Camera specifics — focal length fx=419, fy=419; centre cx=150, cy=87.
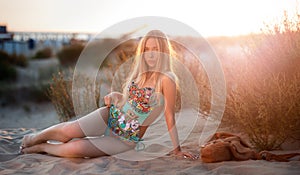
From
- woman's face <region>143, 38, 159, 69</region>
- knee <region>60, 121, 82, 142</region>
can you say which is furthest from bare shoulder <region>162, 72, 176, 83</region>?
knee <region>60, 121, 82, 142</region>

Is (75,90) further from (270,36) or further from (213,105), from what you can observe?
(270,36)

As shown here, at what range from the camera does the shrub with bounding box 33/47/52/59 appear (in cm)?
2105

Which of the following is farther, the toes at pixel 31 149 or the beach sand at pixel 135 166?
the toes at pixel 31 149

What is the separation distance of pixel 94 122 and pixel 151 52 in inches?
33.2

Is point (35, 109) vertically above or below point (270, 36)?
below

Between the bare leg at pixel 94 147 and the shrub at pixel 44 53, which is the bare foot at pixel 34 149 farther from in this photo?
the shrub at pixel 44 53

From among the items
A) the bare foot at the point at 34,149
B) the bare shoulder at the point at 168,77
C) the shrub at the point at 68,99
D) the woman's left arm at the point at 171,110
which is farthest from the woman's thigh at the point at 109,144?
the shrub at the point at 68,99

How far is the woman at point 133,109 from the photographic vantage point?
3779 millimetres

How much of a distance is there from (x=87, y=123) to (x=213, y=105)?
1.46 meters

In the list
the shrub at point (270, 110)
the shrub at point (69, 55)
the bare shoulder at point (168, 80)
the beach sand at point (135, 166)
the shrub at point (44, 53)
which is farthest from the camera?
the shrub at point (44, 53)

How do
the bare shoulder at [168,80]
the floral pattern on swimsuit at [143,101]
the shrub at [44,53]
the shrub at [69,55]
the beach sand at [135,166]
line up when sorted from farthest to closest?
the shrub at [44,53], the shrub at [69,55], the floral pattern on swimsuit at [143,101], the bare shoulder at [168,80], the beach sand at [135,166]

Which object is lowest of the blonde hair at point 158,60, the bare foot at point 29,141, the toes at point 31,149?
the toes at point 31,149

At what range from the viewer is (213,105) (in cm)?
459

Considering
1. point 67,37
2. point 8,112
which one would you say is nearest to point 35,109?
point 8,112
